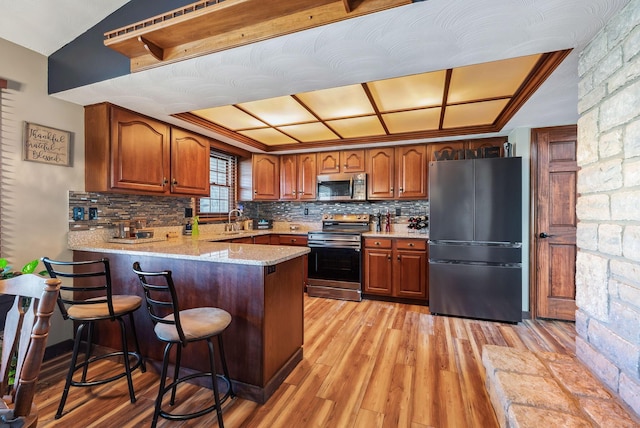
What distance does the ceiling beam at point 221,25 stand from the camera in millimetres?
1409

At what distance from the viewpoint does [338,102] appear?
2.71 metres

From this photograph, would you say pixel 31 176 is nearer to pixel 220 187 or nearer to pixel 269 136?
pixel 220 187

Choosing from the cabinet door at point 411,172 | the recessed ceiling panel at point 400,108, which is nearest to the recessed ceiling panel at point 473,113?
the recessed ceiling panel at point 400,108

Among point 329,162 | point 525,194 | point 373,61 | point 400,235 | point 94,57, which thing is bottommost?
point 400,235

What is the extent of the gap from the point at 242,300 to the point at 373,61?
1727mm

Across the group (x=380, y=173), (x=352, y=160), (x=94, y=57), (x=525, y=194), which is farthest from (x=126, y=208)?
(x=525, y=194)

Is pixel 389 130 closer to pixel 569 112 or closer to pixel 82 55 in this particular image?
pixel 569 112

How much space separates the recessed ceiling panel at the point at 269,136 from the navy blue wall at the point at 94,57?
169 cm

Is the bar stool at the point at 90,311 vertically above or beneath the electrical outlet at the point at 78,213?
beneath

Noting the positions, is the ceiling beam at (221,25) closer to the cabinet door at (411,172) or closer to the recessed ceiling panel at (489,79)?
the recessed ceiling panel at (489,79)

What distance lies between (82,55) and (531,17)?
2960mm

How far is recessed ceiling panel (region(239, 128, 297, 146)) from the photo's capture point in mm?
3666

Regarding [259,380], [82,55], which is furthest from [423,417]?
[82,55]

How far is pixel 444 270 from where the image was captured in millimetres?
3289
